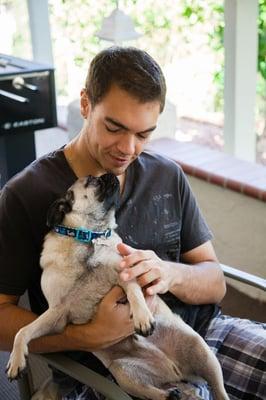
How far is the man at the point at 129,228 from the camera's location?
3.80ft

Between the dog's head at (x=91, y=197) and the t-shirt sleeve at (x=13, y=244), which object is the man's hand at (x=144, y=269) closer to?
the dog's head at (x=91, y=197)

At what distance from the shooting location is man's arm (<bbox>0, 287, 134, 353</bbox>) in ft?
3.78

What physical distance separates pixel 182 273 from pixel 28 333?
0.41m

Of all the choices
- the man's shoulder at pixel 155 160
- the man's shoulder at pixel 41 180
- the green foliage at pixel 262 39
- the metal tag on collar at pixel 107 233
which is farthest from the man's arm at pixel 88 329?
the green foliage at pixel 262 39

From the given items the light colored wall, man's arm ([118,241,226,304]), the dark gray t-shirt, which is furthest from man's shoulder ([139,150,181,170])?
the light colored wall

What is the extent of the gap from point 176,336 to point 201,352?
67 mm

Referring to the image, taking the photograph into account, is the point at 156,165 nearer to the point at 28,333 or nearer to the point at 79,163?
the point at 79,163

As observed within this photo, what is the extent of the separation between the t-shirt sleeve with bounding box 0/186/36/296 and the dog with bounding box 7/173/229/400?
47 mm

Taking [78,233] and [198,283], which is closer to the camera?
[78,233]

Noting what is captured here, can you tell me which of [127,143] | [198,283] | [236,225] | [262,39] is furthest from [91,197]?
[262,39]

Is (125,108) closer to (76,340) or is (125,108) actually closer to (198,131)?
(76,340)

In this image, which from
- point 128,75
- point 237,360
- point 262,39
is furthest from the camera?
point 262,39

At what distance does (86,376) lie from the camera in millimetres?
1127

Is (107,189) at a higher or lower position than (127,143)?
lower
